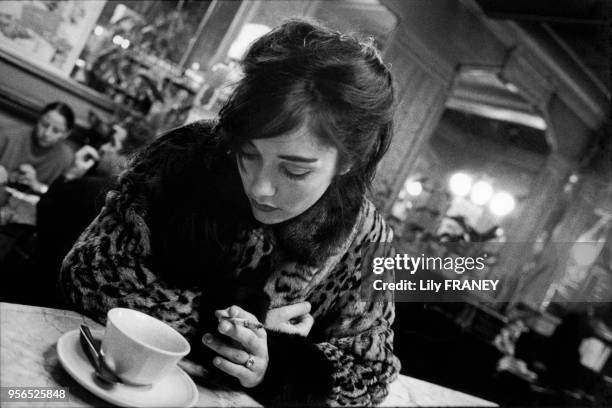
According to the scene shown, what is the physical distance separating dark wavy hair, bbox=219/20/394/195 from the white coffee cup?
314mm

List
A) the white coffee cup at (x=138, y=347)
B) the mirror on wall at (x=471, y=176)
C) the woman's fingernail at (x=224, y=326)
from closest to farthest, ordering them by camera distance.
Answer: the white coffee cup at (x=138, y=347) < the woman's fingernail at (x=224, y=326) < the mirror on wall at (x=471, y=176)

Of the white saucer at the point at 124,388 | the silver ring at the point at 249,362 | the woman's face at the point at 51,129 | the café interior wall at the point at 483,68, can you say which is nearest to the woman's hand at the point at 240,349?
the silver ring at the point at 249,362

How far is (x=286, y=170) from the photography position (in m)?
0.72

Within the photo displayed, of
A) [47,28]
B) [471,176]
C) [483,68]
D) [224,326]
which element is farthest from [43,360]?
[471,176]

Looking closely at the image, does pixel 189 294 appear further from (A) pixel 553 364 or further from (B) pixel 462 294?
(A) pixel 553 364

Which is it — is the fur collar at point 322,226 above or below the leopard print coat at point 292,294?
above

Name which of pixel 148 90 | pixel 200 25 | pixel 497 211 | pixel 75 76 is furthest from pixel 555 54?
pixel 75 76

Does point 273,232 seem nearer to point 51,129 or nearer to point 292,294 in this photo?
point 292,294

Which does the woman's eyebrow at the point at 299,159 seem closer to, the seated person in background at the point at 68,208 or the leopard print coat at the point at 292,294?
the leopard print coat at the point at 292,294

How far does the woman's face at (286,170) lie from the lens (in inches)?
28.0

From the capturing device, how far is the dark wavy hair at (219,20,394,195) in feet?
2.33

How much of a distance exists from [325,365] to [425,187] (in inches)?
19.2

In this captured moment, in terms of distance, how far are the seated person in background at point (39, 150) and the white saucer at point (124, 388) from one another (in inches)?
17.8

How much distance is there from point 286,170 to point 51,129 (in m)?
0.51
